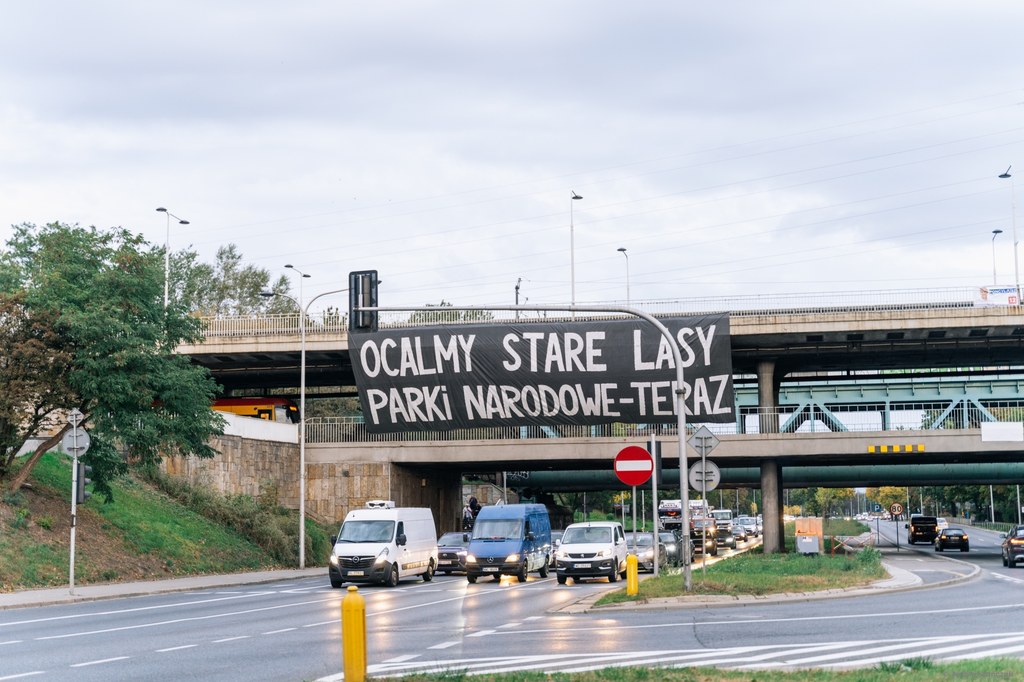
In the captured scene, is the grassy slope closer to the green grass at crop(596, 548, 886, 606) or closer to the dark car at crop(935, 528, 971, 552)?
the green grass at crop(596, 548, 886, 606)

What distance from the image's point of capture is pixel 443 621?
2138 centimetres

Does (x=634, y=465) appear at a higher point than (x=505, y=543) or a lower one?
higher

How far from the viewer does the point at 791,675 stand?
39.0 feet

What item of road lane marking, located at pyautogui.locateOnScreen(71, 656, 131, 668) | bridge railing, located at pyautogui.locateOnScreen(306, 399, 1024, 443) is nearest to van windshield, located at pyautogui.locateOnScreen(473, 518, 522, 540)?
bridge railing, located at pyautogui.locateOnScreen(306, 399, 1024, 443)

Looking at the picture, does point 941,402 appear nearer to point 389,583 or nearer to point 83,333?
point 389,583

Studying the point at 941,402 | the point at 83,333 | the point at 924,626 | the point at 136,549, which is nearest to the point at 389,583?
the point at 136,549

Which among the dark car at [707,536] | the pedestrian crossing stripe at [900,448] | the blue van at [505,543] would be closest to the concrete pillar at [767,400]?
the pedestrian crossing stripe at [900,448]

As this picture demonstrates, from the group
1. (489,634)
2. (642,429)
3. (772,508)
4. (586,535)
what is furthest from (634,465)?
(642,429)

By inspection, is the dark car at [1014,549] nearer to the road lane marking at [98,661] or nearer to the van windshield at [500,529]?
the van windshield at [500,529]

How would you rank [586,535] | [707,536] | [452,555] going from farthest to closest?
1. [707,536]
2. [452,555]
3. [586,535]

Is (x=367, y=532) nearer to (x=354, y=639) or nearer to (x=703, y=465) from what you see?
(x=703, y=465)

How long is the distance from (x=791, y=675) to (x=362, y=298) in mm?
15252

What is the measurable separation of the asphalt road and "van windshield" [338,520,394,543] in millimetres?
4771

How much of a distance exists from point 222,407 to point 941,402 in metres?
45.7
